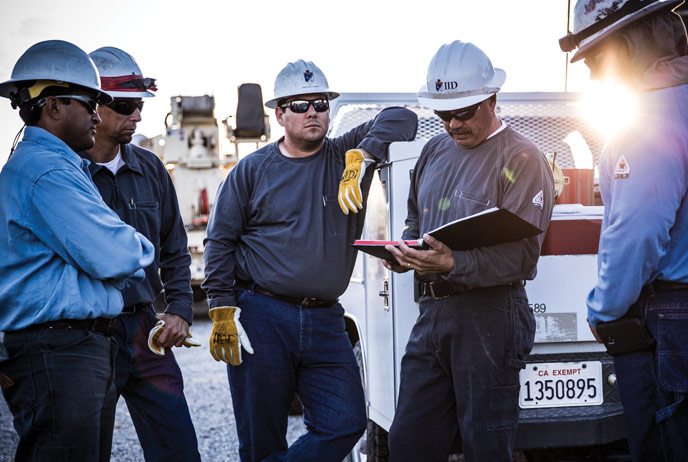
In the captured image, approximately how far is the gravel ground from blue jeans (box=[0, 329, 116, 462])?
2.81 meters

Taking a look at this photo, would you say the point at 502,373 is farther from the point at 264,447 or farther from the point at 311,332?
the point at 264,447

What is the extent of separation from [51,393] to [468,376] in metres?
1.59

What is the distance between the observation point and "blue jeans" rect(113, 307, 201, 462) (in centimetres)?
327

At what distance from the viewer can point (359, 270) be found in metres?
4.52

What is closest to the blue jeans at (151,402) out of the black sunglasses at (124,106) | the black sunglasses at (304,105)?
the black sunglasses at (124,106)

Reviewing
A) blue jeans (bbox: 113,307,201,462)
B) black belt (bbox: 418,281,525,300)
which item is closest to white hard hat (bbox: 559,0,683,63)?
black belt (bbox: 418,281,525,300)

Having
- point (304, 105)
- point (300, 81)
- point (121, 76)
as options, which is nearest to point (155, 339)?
point (121, 76)

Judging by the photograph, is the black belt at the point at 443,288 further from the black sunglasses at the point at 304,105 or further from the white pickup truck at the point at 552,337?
the black sunglasses at the point at 304,105

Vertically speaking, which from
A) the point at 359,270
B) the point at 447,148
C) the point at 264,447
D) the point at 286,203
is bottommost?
the point at 264,447

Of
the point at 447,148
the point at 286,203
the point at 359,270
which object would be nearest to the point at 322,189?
the point at 286,203

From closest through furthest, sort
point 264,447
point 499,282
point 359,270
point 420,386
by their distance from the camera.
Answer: point 499,282 → point 420,386 → point 264,447 → point 359,270

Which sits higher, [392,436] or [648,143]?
[648,143]

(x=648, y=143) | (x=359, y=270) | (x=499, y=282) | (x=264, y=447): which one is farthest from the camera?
(x=359, y=270)

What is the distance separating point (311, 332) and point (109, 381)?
1074 mm
